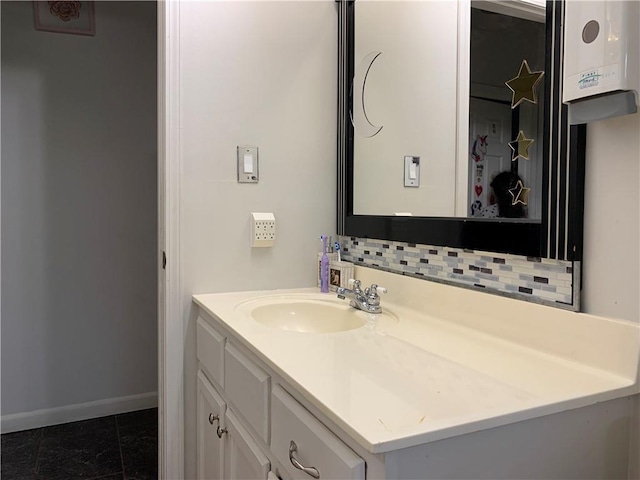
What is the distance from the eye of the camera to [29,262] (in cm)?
226

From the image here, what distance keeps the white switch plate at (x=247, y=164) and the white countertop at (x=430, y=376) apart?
62 centimetres

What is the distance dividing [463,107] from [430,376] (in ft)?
2.41

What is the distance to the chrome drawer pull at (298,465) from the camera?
73 cm

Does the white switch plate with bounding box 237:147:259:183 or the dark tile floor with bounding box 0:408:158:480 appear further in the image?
the dark tile floor with bounding box 0:408:158:480

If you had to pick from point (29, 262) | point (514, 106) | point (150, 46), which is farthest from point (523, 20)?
point (29, 262)

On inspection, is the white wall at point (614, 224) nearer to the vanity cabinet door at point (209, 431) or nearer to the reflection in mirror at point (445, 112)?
the reflection in mirror at point (445, 112)

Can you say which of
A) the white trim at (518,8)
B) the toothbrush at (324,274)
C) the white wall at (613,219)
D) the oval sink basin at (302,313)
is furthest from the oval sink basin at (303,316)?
Result: the white trim at (518,8)

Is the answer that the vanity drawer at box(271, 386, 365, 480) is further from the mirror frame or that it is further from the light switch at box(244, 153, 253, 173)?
the light switch at box(244, 153, 253, 173)

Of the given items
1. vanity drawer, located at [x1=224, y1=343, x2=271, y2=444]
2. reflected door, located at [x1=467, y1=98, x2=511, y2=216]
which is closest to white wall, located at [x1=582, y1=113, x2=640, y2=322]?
reflected door, located at [x1=467, y1=98, x2=511, y2=216]

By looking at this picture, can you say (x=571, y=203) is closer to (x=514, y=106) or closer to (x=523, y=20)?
(x=514, y=106)

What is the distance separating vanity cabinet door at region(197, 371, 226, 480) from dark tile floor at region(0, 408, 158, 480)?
0.64 m

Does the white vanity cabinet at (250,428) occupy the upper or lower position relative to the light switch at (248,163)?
lower

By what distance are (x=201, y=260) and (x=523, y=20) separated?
3.64ft

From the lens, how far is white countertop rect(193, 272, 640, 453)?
63 cm
